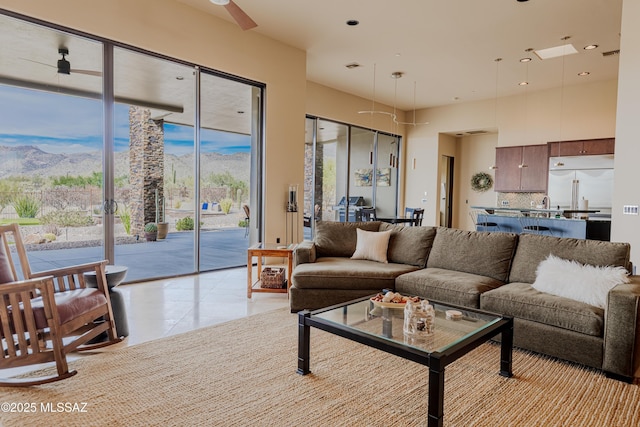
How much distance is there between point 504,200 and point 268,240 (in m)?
6.29

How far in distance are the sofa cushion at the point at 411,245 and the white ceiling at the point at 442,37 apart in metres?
2.88

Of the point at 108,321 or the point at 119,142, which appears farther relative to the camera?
the point at 119,142

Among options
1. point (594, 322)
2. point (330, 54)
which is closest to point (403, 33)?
point (330, 54)

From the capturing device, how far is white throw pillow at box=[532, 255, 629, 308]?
267 cm

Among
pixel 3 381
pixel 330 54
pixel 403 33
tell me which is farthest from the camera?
pixel 330 54

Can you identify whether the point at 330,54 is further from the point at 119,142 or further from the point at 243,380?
the point at 243,380

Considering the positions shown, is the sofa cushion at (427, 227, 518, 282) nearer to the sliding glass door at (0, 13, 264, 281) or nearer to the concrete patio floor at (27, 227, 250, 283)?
the sliding glass door at (0, 13, 264, 281)

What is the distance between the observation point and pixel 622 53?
12.9 ft

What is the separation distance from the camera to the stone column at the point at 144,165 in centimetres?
498

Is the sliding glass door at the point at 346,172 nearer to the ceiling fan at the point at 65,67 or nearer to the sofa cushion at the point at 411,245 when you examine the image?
the sofa cushion at the point at 411,245

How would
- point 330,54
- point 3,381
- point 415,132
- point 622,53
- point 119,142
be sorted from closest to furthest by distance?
point 3,381, point 622,53, point 119,142, point 330,54, point 415,132

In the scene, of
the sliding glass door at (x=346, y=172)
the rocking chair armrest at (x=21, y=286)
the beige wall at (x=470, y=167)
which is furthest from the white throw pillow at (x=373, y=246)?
the beige wall at (x=470, y=167)

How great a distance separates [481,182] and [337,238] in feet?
24.5

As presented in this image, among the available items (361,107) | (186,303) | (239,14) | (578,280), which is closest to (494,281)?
(578,280)
